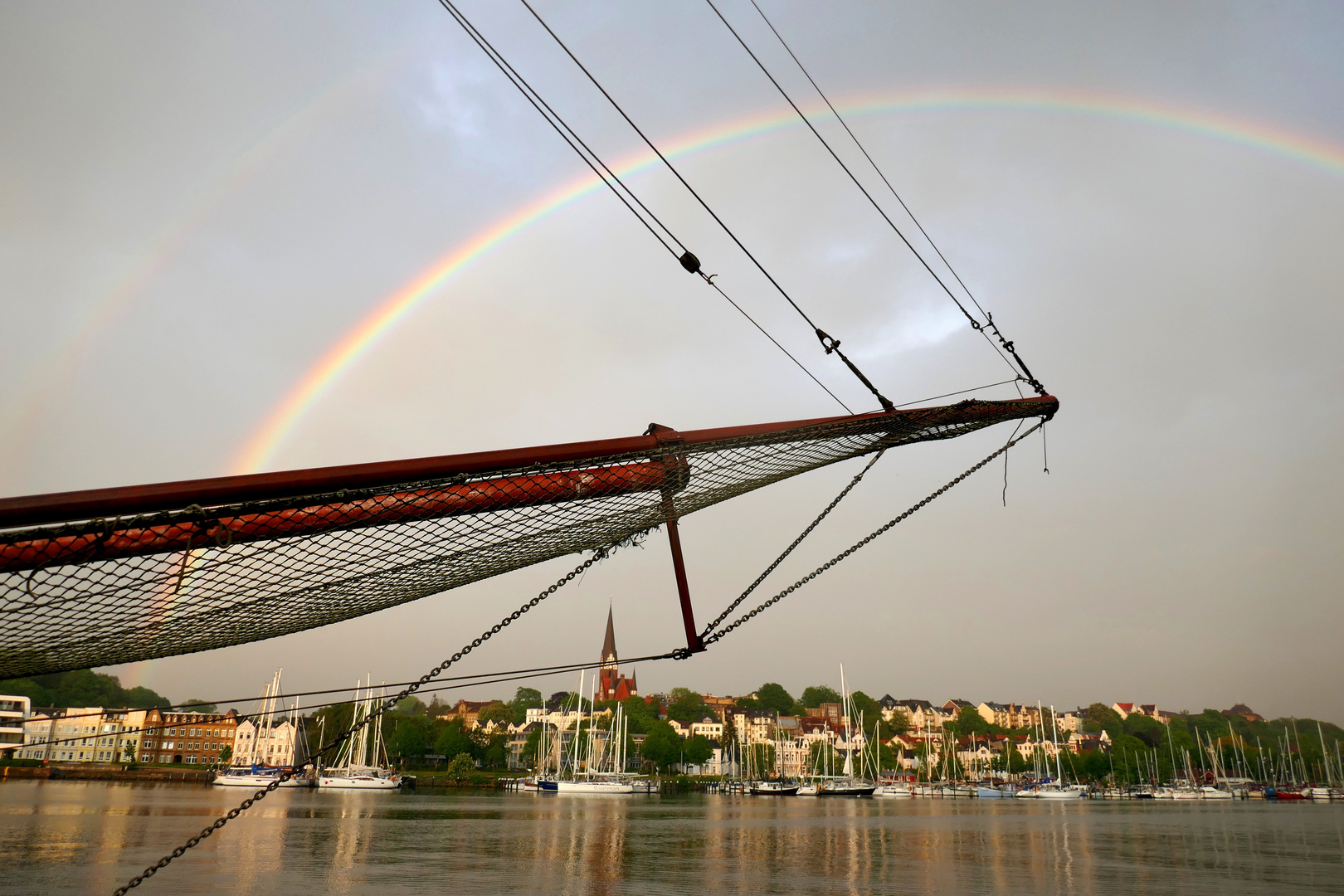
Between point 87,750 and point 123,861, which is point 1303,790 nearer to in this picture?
point 123,861

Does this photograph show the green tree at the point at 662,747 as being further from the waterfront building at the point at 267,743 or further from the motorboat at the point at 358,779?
the waterfront building at the point at 267,743

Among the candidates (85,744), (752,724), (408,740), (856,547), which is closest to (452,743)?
(408,740)

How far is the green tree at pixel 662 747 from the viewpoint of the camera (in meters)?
90.5

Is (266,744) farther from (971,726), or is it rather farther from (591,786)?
(971,726)

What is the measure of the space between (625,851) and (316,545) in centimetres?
2701

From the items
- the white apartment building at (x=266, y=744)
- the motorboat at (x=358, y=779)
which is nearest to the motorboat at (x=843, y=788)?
the motorboat at (x=358, y=779)

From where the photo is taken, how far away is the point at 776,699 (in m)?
165

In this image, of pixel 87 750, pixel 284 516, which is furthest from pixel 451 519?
pixel 87 750

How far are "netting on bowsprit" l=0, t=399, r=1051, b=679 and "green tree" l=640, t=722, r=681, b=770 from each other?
89.6 meters

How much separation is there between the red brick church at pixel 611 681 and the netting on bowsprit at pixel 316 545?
124893 mm

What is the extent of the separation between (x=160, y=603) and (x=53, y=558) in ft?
4.40

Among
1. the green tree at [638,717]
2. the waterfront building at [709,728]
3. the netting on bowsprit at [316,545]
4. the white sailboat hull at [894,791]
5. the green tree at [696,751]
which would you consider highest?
the netting on bowsprit at [316,545]

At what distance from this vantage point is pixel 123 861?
20.9 metres

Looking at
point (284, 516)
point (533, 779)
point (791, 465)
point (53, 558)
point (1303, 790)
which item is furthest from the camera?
point (1303, 790)
